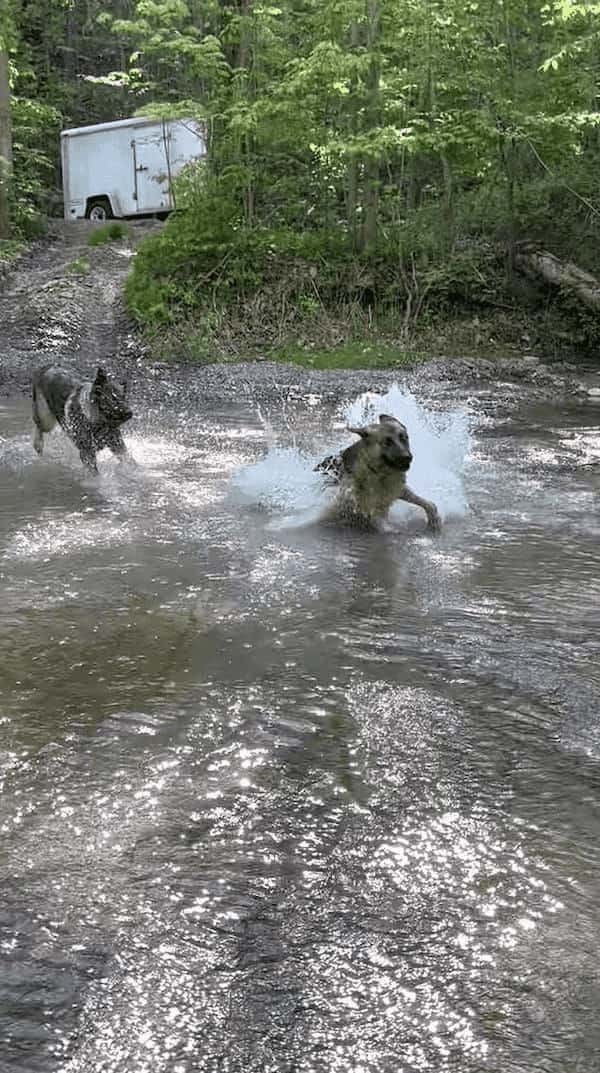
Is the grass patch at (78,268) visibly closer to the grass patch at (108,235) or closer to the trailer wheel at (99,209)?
the grass patch at (108,235)

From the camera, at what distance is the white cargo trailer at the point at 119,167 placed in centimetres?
2795

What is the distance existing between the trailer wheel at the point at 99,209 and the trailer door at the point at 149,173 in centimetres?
136

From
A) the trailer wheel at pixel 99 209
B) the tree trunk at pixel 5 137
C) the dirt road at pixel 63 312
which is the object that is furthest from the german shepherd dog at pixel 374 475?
the trailer wheel at pixel 99 209

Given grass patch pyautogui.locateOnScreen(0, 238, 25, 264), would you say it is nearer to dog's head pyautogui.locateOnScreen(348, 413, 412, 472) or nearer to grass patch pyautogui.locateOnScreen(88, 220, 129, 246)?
grass patch pyautogui.locateOnScreen(88, 220, 129, 246)

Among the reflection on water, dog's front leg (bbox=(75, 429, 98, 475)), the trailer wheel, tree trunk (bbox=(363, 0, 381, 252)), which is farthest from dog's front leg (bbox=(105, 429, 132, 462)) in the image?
the trailer wheel

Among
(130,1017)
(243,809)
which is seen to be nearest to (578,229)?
(243,809)

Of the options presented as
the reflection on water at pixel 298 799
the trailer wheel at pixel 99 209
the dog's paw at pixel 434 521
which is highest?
the trailer wheel at pixel 99 209

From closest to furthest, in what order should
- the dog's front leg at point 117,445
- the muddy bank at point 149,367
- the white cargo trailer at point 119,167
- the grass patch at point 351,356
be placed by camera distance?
1. the dog's front leg at point 117,445
2. the muddy bank at point 149,367
3. the grass patch at point 351,356
4. the white cargo trailer at point 119,167

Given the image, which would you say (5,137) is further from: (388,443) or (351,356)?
(388,443)

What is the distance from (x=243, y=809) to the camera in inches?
148

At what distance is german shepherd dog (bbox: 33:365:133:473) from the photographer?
364 inches

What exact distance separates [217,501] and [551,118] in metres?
10.7

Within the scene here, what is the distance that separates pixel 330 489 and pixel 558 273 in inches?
459

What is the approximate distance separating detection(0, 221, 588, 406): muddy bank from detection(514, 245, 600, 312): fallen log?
5.00 ft
